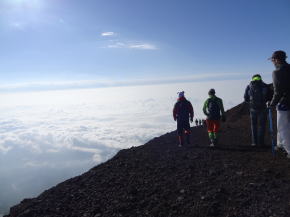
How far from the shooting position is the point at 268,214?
15.2ft

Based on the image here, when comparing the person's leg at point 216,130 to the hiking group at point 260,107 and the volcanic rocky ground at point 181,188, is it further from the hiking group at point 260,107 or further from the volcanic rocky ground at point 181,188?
the volcanic rocky ground at point 181,188

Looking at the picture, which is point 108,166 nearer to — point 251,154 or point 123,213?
point 123,213

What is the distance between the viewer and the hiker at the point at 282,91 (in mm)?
6910

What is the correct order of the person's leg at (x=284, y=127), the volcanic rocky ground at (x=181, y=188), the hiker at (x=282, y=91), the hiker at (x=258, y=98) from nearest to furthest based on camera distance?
the volcanic rocky ground at (x=181, y=188) → the hiker at (x=282, y=91) → the person's leg at (x=284, y=127) → the hiker at (x=258, y=98)

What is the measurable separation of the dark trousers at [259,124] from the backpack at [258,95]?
0.76ft

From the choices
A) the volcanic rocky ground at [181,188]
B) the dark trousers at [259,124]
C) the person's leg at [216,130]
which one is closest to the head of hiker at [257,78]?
the dark trousers at [259,124]

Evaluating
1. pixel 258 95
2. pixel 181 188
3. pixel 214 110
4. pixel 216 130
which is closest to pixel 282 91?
pixel 258 95

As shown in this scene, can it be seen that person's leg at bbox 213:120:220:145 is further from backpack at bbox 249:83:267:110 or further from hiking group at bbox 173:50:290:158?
backpack at bbox 249:83:267:110

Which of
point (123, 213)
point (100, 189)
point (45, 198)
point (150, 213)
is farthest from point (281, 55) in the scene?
point (45, 198)

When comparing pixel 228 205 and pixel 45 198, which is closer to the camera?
pixel 228 205

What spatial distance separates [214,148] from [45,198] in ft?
22.2

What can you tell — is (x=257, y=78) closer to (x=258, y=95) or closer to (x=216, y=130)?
(x=258, y=95)

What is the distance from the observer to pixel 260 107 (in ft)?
32.8

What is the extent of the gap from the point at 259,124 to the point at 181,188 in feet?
17.9
